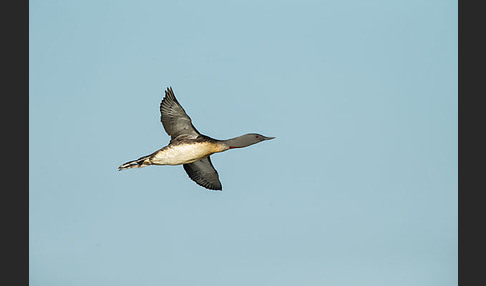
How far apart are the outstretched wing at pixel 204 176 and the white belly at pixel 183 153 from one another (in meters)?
2.59

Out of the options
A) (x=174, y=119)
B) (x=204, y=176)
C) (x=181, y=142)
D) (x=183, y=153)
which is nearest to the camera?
(x=183, y=153)

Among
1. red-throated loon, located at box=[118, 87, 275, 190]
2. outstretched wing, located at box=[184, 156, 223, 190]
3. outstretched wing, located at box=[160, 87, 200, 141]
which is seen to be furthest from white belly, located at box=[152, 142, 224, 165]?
outstretched wing, located at box=[184, 156, 223, 190]

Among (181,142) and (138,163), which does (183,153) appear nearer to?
(181,142)

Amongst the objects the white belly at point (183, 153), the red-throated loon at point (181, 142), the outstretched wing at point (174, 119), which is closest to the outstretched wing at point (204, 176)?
the red-throated loon at point (181, 142)

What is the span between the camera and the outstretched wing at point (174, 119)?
952 inches

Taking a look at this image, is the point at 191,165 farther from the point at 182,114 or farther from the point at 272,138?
the point at 272,138

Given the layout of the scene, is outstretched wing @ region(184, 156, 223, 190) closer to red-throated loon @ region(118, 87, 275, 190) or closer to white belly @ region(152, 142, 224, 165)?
red-throated loon @ region(118, 87, 275, 190)

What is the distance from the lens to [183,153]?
77.9 ft

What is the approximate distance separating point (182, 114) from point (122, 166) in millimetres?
2431

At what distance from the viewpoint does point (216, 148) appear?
23516 millimetres

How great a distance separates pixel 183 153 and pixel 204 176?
3.17 m

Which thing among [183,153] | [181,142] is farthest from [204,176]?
[183,153]

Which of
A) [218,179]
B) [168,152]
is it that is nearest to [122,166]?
[168,152]

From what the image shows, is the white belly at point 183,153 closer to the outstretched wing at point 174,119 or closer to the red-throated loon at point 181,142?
the red-throated loon at point 181,142
